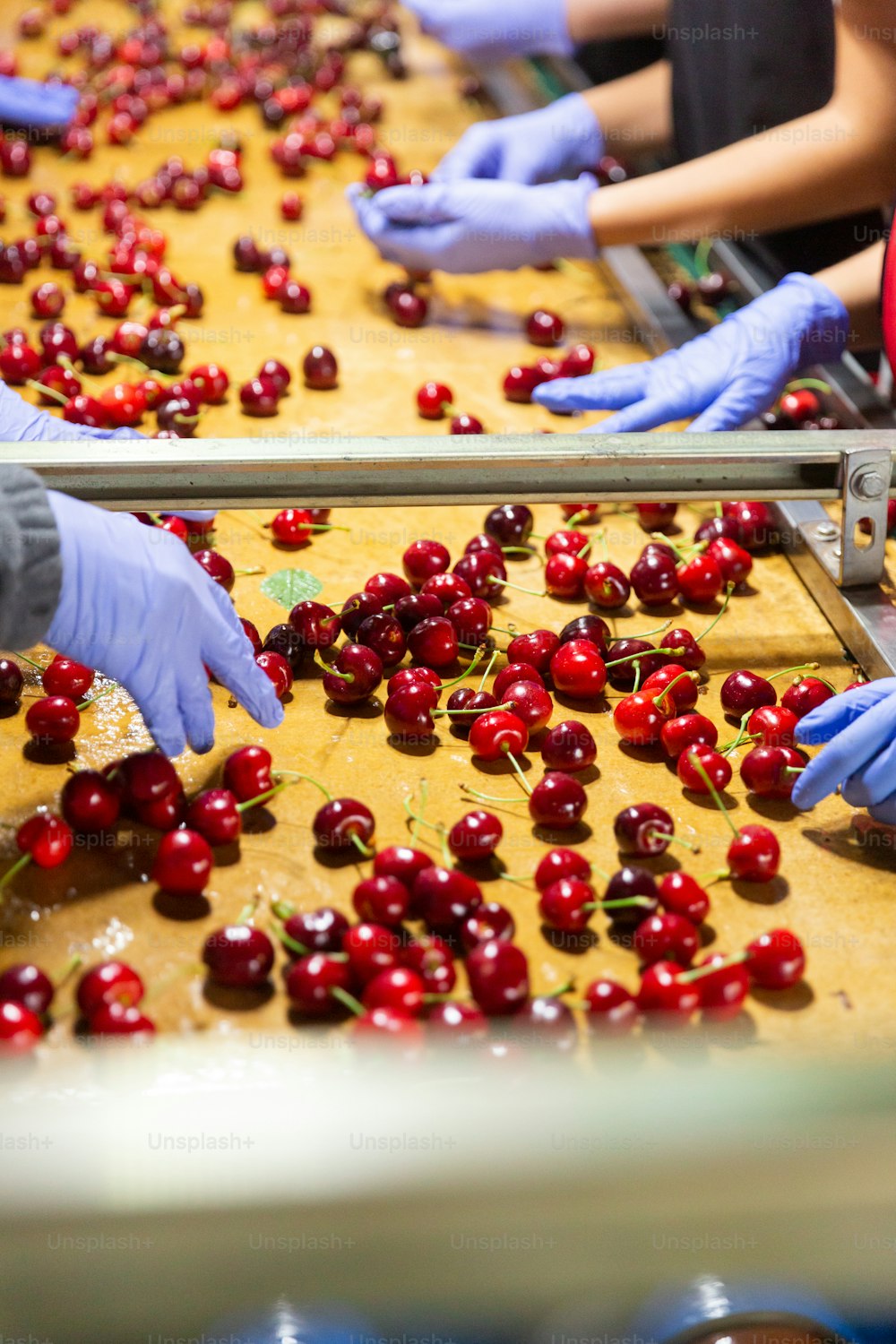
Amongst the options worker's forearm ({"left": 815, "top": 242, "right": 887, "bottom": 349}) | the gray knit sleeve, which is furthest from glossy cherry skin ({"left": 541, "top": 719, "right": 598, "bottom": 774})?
worker's forearm ({"left": 815, "top": 242, "right": 887, "bottom": 349})

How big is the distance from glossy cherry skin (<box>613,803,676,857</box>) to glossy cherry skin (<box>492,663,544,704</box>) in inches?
11.6

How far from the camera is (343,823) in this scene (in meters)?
1.39

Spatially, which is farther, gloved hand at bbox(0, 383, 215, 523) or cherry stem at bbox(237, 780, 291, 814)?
gloved hand at bbox(0, 383, 215, 523)

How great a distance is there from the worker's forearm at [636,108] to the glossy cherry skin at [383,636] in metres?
2.06

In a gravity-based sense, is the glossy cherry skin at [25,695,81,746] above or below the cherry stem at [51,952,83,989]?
above

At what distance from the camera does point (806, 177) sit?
2.40m

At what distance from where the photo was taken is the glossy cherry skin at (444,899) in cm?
129

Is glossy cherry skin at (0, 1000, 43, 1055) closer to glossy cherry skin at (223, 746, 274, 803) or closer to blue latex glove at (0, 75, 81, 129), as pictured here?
glossy cherry skin at (223, 746, 274, 803)

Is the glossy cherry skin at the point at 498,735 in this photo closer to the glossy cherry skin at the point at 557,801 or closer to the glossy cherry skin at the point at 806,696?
the glossy cherry skin at the point at 557,801

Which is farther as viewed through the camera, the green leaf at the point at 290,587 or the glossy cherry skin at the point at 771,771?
the green leaf at the point at 290,587

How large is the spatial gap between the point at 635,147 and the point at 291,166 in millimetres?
962

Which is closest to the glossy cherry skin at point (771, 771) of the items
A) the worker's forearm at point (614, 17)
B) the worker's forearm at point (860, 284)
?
the worker's forearm at point (860, 284)

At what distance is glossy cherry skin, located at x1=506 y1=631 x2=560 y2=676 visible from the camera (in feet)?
5.60

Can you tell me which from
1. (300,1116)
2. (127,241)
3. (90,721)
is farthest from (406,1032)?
(127,241)
